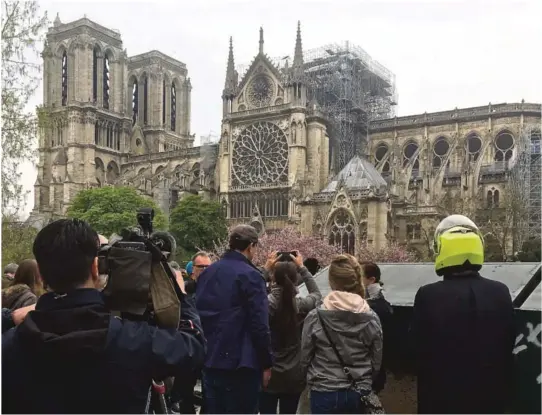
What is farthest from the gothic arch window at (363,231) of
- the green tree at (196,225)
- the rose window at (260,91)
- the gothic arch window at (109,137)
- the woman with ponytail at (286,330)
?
the woman with ponytail at (286,330)

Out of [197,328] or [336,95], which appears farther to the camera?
[336,95]

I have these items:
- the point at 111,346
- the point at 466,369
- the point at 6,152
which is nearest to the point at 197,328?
the point at 111,346

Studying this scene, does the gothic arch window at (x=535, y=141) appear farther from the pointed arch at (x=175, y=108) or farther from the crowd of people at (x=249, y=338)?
the pointed arch at (x=175, y=108)

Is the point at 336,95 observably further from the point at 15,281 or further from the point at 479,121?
the point at 15,281

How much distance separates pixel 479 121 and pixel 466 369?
44919 mm

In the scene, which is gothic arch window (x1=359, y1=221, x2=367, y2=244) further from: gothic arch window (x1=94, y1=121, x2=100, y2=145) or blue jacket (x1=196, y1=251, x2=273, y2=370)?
blue jacket (x1=196, y1=251, x2=273, y2=370)

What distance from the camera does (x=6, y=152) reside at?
11.5m

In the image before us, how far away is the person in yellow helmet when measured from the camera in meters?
3.27

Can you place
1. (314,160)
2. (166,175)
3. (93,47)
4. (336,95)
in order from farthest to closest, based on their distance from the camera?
(93,47) → (166,175) → (336,95) → (314,160)

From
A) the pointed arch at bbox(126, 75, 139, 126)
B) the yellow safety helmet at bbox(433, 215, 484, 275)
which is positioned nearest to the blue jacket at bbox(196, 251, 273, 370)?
the yellow safety helmet at bbox(433, 215, 484, 275)

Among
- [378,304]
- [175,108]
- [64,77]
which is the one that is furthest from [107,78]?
[378,304]

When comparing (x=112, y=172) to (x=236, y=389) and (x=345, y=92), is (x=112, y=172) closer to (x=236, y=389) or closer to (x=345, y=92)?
(x=345, y=92)

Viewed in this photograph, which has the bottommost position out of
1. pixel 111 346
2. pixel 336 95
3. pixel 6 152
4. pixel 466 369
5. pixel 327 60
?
pixel 466 369

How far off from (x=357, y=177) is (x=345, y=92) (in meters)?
9.64
